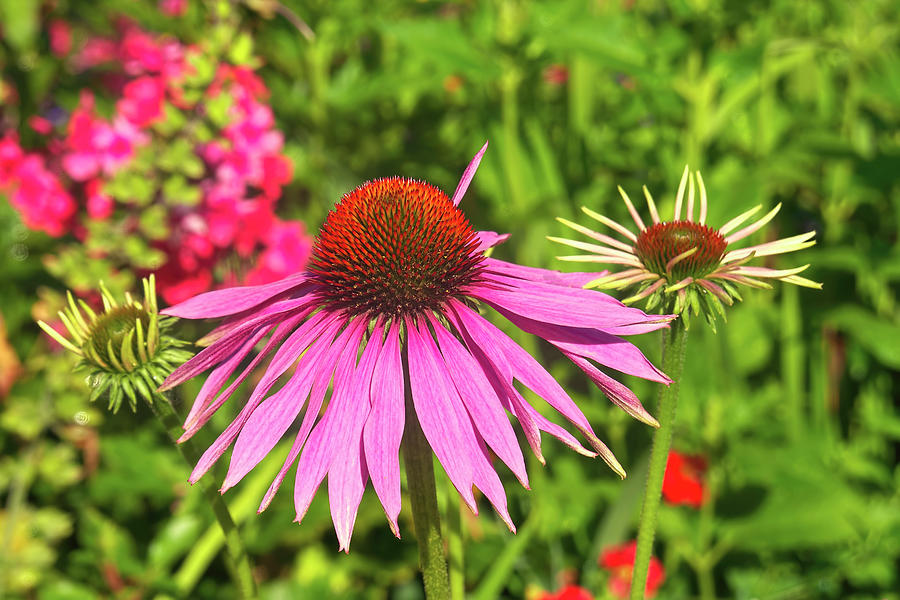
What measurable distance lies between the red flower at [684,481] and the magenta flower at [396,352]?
0.81 metres

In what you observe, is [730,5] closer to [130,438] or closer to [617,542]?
[617,542]

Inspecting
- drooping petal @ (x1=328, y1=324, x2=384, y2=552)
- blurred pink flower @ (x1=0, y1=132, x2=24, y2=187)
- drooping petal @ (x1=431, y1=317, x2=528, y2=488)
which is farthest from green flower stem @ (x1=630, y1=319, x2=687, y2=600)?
blurred pink flower @ (x1=0, y1=132, x2=24, y2=187)

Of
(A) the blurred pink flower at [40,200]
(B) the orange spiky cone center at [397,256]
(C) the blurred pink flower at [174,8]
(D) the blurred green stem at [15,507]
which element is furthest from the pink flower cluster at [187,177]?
(B) the orange spiky cone center at [397,256]

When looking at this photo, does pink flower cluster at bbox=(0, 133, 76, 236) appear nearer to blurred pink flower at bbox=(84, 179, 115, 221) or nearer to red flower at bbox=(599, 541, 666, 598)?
blurred pink flower at bbox=(84, 179, 115, 221)

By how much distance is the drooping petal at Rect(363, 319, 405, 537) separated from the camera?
0.60 m

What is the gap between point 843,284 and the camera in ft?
6.76

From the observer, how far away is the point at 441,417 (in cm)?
65

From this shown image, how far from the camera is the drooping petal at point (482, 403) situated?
0.61 m

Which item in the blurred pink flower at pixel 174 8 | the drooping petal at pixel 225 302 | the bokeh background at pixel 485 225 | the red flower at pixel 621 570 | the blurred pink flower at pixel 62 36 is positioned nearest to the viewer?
the drooping petal at pixel 225 302

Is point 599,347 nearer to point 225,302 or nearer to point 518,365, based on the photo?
point 518,365

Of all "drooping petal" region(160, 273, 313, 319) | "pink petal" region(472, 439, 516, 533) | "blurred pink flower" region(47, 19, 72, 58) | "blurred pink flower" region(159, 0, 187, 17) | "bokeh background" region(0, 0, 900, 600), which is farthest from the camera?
"blurred pink flower" region(47, 19, 72, 58)

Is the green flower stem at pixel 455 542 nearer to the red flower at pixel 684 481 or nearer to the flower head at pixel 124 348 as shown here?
the flower head at pixel 124 348

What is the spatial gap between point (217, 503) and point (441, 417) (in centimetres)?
21

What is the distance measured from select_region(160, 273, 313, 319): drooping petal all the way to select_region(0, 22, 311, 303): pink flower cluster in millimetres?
740
